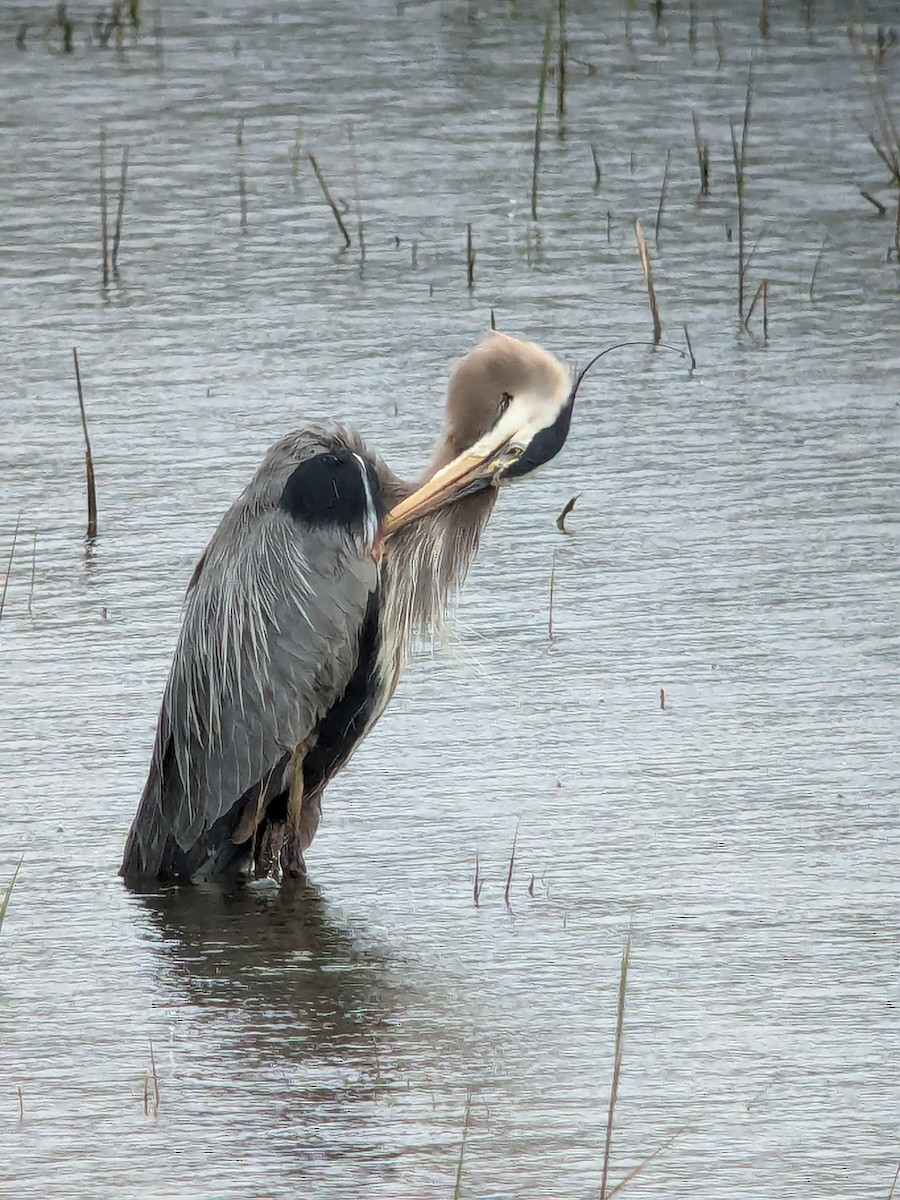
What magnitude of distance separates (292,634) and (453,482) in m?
0.56

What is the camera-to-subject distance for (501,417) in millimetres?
5828

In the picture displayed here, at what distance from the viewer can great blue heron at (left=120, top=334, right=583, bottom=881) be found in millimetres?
5664

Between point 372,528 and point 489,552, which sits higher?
point 372,528

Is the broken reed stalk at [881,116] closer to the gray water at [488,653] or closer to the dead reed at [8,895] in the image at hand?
the gray water at [488,653]

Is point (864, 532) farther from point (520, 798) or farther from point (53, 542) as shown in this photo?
point (53, 542)

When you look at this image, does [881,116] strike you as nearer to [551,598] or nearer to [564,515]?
[564,515]

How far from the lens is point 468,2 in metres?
14.6

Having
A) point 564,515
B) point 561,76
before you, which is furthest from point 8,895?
point 561,76

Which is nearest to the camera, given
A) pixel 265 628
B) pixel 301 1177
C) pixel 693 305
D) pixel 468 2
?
pixel 301 1177

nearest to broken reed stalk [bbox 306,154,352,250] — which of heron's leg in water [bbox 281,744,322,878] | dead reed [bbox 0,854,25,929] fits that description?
heron's leg in water [bbox 281,744,322,878]

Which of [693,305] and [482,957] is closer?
[482,957]

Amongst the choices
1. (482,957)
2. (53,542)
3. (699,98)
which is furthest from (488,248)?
(482,957)

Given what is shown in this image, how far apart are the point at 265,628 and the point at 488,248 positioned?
506 cm

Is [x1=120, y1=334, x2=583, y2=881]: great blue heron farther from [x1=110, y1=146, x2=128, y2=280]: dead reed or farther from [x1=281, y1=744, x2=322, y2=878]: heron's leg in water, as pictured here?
[x1=110, y1=146, x2=128, y2=280]: dead reed
